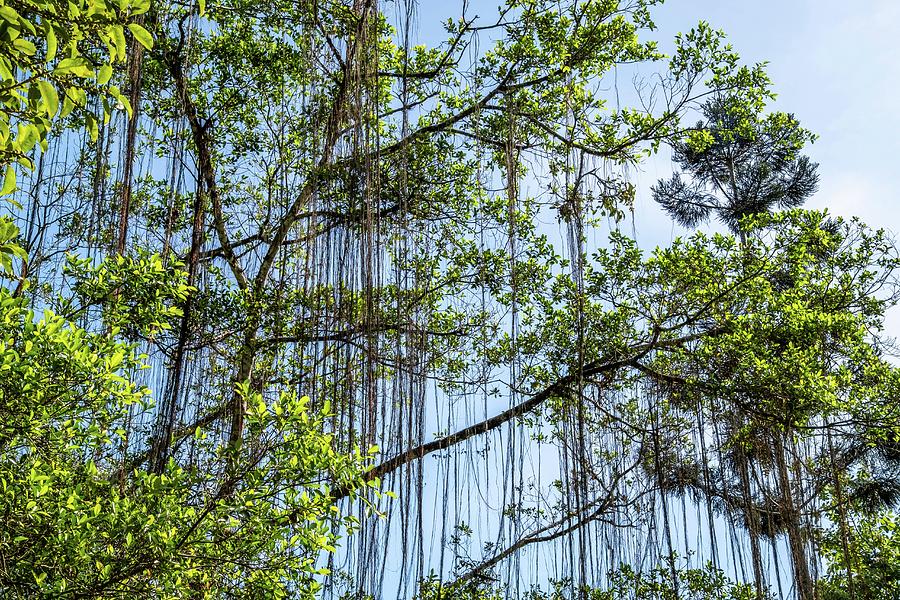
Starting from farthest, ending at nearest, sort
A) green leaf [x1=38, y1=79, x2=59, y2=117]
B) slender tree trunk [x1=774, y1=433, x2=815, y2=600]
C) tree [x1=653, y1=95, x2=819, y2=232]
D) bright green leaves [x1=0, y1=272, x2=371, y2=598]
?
tree [x1=653, y1=95, x2=819, y2=232]
slender tree trunk [x1=774, y1=433, x2=815, y2=600]
bright green leaves [x1=0, y1=272, x2=371, y2=598]
green leaf [x1=38, y1=79, x2=59, y2=117]

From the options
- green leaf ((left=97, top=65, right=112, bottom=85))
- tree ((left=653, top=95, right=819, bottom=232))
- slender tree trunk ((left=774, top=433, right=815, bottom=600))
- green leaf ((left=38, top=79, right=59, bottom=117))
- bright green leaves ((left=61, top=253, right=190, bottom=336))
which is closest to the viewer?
green leaf ((left=38, top=79, right=59, bottom=117))

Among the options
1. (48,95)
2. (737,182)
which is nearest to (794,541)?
(48,95)

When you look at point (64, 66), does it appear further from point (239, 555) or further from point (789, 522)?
point (789, 522)

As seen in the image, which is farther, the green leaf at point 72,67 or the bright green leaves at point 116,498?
the bright green leaves at point 116,498

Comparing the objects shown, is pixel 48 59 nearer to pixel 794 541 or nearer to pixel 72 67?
pixel 72 67

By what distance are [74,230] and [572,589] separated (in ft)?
11.3

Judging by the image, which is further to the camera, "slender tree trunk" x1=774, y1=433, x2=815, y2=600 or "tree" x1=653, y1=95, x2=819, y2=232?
"tree" x1=653, y1=95, x2=819, y2=232

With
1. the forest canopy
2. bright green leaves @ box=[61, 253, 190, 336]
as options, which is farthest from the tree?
bright green leaves @ box=[61, 253, 190, 336]

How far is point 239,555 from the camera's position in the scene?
2.54 metres

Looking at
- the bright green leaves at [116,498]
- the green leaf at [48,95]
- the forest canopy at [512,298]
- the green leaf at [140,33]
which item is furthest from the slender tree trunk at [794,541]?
the green leaf at [48,95]

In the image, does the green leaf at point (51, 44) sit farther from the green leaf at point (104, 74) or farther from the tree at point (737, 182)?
the tree at point (737, 182)

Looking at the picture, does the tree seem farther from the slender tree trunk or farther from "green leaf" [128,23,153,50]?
"green leaf" [128,23,153,50]

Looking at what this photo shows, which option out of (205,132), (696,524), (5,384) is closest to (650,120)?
(696,524)

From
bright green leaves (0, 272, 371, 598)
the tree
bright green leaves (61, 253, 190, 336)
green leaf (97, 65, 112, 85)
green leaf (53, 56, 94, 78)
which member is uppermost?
the tree
